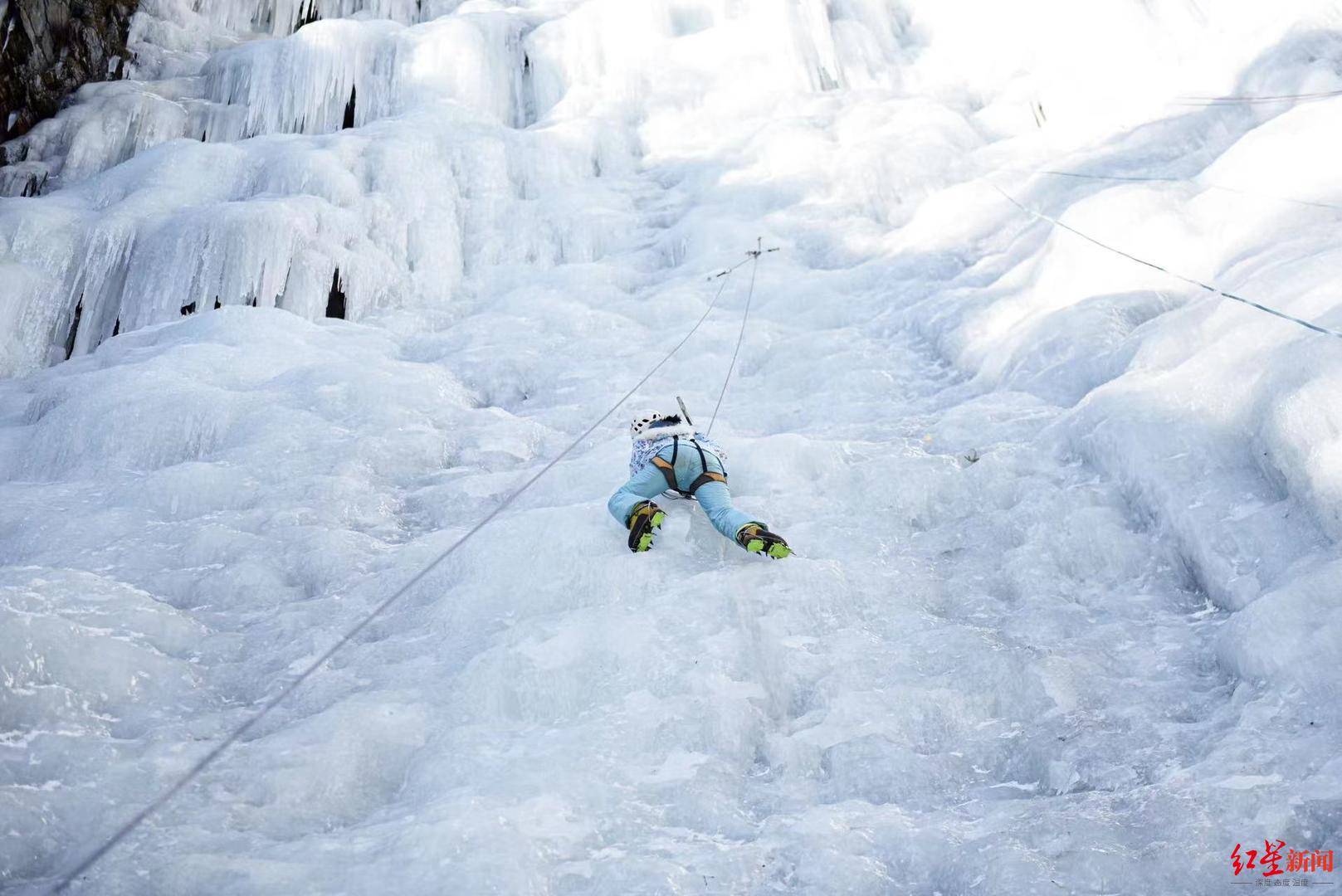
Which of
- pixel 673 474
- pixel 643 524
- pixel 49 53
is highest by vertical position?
pixel 49 53

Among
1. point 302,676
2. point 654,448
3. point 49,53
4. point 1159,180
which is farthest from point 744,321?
point 49,53

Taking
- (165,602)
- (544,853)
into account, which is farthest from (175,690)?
(544,853)

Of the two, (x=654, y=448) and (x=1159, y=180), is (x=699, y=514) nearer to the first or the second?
(x=654, y=448)

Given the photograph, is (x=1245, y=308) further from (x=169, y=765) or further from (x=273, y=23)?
(x=273, y=23)

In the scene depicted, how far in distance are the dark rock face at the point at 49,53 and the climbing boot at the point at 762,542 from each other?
13421 millimetres

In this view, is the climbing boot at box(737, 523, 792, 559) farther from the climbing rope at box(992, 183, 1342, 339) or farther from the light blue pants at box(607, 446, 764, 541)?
the climbing rope at box(992, 183, 1342, 339)

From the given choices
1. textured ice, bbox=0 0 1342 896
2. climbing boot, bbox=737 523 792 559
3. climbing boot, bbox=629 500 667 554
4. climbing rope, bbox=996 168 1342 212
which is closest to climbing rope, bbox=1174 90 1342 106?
textured ice, bbox=0 0 1342 896

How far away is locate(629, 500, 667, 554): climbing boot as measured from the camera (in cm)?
455

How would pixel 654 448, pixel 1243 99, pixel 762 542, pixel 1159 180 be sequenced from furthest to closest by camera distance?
pixel 1243 99 < pixel 1159 180 < pixel 654 448 < pixel 762 542

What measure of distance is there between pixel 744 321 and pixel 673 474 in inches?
148

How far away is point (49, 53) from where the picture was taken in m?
12.8

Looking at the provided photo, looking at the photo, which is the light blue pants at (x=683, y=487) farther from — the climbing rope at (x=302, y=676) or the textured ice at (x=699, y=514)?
the climbing rope at (x=302, y=676)

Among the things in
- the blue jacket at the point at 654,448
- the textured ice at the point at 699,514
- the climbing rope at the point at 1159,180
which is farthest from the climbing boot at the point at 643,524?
the climbing rope at the point at 1159,180

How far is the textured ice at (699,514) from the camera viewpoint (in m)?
2.99
